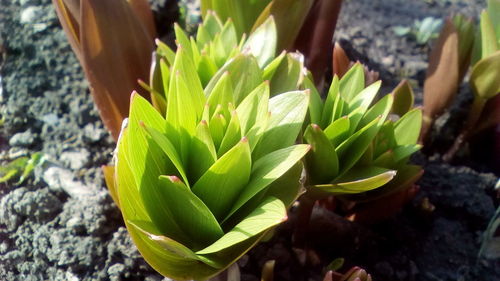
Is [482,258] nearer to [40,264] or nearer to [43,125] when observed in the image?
[40,264]

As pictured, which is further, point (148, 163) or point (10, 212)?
point (10, 212)

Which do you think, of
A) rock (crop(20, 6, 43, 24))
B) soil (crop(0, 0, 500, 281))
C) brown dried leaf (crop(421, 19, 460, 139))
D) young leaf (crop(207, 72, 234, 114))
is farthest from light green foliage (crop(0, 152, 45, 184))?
brown dried leaf (crop(421, 19, 460, 139))

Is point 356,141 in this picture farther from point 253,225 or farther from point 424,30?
point 424,30

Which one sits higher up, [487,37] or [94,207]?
[487,37]

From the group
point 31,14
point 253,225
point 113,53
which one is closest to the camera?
point 253,225

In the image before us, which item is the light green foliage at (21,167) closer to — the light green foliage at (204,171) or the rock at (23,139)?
the rock at (23,139)

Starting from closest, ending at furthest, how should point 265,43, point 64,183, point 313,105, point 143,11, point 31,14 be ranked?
point 313,105 → point 265,43 → point 64,183 → point 143,11 → point 31,14

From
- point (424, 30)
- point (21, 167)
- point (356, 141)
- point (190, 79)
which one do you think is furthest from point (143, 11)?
point (424, 30)
